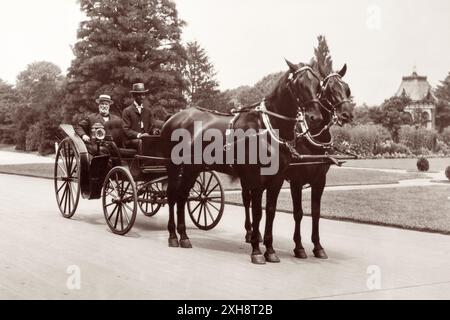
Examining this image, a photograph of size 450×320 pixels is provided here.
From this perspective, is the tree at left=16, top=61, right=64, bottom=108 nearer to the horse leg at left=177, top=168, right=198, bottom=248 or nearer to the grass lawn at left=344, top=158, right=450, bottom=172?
the grass lawn at left=344, top=158, right=450, bottom=172

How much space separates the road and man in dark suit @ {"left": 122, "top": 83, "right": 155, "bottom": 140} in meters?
1.61

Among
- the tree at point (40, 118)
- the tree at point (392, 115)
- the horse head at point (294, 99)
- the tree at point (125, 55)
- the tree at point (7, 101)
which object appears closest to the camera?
the horse head at point (294, 99)

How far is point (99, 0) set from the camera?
36406mm

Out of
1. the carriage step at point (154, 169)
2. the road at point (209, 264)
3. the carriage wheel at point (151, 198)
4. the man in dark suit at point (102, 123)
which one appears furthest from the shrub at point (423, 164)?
the carriage step at point (154, 169)

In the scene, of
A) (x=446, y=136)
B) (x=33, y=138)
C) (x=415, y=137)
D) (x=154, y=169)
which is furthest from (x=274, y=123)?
(x=33, y=138)

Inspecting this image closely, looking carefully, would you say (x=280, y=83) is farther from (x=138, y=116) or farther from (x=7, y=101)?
(x=7, y=101)

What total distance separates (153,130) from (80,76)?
26670 millimetres

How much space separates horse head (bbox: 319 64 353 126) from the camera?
23.4 ft

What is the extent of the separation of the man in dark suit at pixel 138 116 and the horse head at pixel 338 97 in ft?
11.7

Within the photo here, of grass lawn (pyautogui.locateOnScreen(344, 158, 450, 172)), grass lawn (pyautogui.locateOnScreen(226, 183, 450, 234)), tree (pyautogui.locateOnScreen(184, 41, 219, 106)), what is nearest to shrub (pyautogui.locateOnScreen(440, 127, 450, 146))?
grass lawn (pyautogui.locateOnScreen(344, 158, 450, 172))

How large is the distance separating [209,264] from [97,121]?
452cm

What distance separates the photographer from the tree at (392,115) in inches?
1794

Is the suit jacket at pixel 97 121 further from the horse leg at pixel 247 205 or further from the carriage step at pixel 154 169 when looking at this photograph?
the horse leg at pixel 247 205

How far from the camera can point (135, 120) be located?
10.2 metres
